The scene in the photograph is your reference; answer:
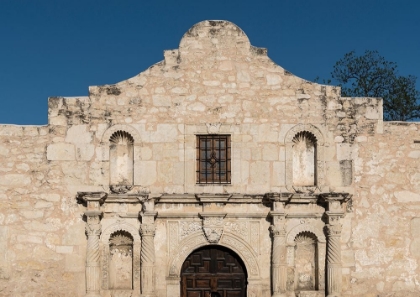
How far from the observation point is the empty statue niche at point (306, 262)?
14914 millimetres

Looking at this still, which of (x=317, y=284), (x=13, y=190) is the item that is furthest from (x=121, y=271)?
(x=317, y=284)

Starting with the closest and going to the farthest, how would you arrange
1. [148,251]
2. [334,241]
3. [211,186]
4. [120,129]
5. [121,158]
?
[148,251]
[334,241]
[211,186]
[120,129]
[121,158]

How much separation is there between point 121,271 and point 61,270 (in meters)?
1.25

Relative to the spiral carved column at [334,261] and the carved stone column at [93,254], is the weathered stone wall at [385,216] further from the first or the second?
the carved stone column at [93,254]

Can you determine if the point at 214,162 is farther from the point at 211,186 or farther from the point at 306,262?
the point at 306,262

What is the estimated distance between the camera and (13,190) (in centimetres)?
1491

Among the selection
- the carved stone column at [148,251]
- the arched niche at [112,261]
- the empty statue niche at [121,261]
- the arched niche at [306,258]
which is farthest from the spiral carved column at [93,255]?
the arched niche at [306,258]

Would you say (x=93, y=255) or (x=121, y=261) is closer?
(x=93, y=255)

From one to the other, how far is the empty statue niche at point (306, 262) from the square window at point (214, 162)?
207 cm

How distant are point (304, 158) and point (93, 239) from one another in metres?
4.80

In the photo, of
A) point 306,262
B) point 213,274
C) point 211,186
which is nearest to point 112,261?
point 213,274

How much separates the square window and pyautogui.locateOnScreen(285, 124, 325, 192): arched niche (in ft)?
4.25

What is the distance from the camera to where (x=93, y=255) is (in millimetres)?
14492

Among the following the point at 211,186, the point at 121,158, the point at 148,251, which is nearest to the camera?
the point at 148,251
